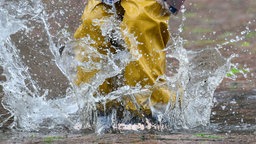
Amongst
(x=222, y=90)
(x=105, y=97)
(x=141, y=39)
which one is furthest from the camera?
(x=222, y=90)

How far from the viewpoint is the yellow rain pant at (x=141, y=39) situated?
3.95 m

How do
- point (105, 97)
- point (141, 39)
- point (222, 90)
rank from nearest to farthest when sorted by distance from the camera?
point (141, 39), point (105, 97), point (222, 90)

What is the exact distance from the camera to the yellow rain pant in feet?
12.9

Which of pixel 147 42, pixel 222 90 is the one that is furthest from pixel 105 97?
pixel 222 90

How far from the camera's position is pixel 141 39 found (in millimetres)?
3975

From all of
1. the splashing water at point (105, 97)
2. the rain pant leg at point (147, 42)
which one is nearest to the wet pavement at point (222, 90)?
the splashing water at point (105, 97)

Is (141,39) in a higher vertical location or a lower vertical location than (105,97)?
higher

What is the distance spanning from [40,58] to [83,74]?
8.95 feet

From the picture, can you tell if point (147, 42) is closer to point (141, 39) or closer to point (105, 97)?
point (141, 39)

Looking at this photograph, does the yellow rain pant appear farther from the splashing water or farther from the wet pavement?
the wet pavement

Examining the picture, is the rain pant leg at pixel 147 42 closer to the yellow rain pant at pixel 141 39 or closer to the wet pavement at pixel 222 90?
the yellow rain pant at pixel 141 39

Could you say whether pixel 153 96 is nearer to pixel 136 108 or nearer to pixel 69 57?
pixel 136 108

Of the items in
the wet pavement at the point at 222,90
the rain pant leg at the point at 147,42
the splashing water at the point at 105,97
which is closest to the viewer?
the wet pavement at the point at 222,90

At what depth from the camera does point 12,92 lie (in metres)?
4.29
